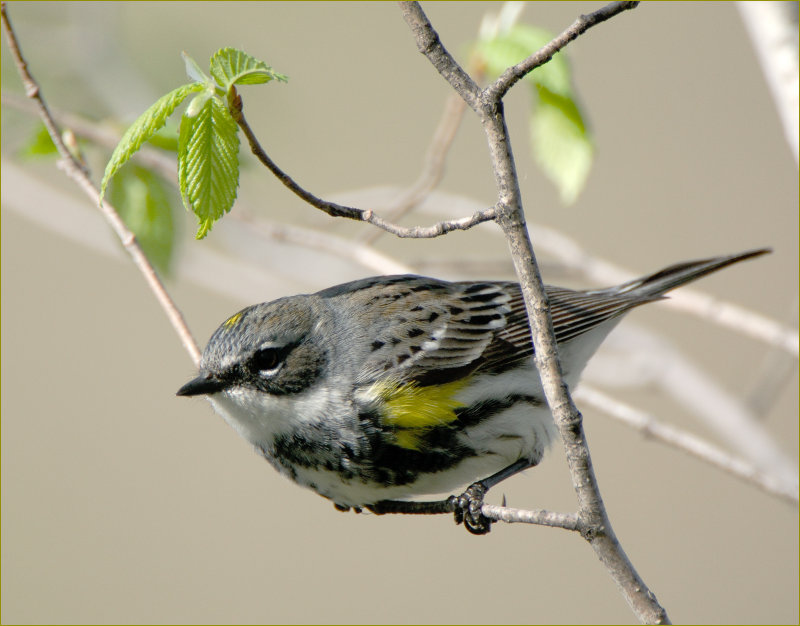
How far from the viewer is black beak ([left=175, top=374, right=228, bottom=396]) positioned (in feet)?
8.56

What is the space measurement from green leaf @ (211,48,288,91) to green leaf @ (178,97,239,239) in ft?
0.19

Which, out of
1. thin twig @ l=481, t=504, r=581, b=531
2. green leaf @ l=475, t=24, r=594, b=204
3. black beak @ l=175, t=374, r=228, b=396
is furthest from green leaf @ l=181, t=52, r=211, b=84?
green leaf @ l=475, t=24, r=594, b=204

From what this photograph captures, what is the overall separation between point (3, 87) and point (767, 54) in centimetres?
308

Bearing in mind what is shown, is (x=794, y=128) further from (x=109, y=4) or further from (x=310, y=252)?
(x=109, y=4)

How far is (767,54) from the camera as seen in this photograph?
291 centimetres

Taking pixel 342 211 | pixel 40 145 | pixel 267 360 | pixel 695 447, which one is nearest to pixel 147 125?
pixel 342 211

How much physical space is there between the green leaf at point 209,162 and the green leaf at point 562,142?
1445mm

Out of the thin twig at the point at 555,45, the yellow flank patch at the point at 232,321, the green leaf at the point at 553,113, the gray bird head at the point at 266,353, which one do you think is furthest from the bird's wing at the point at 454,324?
the thin twig at the point at 555,45

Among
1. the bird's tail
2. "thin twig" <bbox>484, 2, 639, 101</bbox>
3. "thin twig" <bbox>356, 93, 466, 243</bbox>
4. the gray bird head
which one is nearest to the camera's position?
"thin twig" <bbox>484, 2, 639, 101</bbox>

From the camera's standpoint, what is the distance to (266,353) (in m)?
2.82

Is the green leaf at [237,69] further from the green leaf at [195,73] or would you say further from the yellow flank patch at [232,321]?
the yellow flank patch at [232,321]

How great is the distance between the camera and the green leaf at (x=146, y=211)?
3051 mm

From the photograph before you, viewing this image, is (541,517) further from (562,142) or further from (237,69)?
(562,142)

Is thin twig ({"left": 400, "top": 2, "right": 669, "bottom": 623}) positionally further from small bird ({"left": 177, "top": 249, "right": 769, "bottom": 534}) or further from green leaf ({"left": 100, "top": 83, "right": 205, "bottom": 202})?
small bird ({"left": 177, "top": 249, "right": 769, "bottom": 534})
